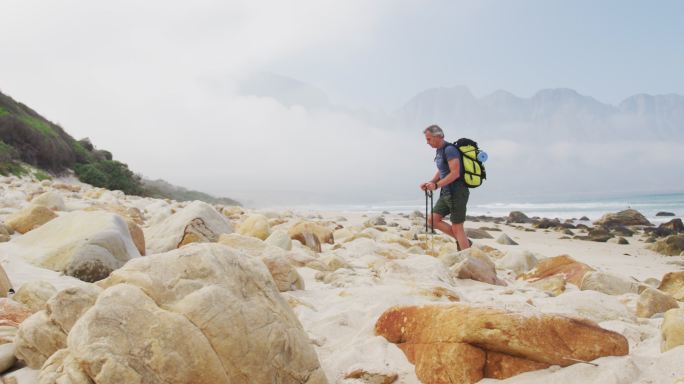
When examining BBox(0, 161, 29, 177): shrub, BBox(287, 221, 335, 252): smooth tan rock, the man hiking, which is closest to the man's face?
the man hiking

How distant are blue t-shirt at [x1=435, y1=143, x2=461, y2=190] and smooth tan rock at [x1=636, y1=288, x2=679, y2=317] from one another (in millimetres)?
2980

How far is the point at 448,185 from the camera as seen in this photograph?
254 inches

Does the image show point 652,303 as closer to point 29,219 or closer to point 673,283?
point 673,283

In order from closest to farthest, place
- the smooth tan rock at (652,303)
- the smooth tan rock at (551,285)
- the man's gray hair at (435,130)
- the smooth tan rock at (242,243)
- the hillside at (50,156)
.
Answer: the smooth tan rock at (652,303) → the smooth tan rock at (242,243) → the smooth tan rock at (551,285) → the man's gray hair at (435,130) → the hillside at (50,156)

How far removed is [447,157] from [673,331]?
413 centimetres

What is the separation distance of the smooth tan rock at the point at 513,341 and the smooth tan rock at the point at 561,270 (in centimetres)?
325

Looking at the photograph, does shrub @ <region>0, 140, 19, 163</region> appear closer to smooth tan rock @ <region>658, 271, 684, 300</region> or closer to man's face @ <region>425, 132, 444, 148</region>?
man's face @ <region>425, 132, 444, 148</region>

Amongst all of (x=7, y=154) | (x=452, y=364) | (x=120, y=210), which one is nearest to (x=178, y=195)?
(x=7, y=154)

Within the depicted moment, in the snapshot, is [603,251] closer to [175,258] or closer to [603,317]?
[603,317]

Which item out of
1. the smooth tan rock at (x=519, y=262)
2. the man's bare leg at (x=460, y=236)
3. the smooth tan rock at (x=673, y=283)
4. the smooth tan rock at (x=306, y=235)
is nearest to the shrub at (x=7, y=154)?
the smooth tan rock at (x=306, y=235)

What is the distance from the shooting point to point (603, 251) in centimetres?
1138

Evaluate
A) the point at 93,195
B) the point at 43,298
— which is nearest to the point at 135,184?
the point at 93,195

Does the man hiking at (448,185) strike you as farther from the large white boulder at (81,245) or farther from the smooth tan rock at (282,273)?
the large white boulder at (81,245)

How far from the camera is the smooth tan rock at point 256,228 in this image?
266 inches
